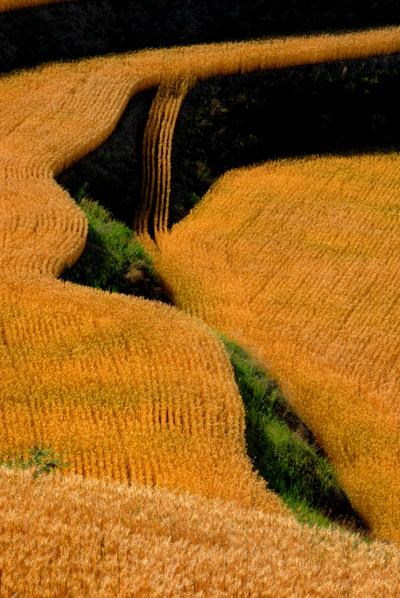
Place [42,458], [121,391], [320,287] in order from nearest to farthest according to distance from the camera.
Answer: [42,458]
[121,391]
[320,287]

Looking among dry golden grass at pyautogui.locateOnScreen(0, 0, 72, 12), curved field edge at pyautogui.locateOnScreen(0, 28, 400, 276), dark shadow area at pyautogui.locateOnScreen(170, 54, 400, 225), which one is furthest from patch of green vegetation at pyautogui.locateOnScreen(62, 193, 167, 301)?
dry golden grass at pyautogui.locateOnScreen(0, 0, 72, 12)

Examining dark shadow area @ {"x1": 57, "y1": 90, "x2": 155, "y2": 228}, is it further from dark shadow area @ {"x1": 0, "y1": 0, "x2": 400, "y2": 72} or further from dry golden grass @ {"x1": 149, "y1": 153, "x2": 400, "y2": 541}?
dark shadow area @ {"x1": 0, "y1": 0, "x2": 400, "y2": 72}

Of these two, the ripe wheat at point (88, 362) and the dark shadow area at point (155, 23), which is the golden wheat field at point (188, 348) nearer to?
the ripe wheat at point (88, 362)

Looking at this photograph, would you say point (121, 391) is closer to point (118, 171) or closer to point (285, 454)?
point (285, 454)

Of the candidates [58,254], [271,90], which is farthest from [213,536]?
[271,90]

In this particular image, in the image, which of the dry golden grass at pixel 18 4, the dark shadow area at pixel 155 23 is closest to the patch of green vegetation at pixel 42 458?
the dark shadow area at pixel 155 23

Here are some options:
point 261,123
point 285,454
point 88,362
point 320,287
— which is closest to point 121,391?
point 88,362
